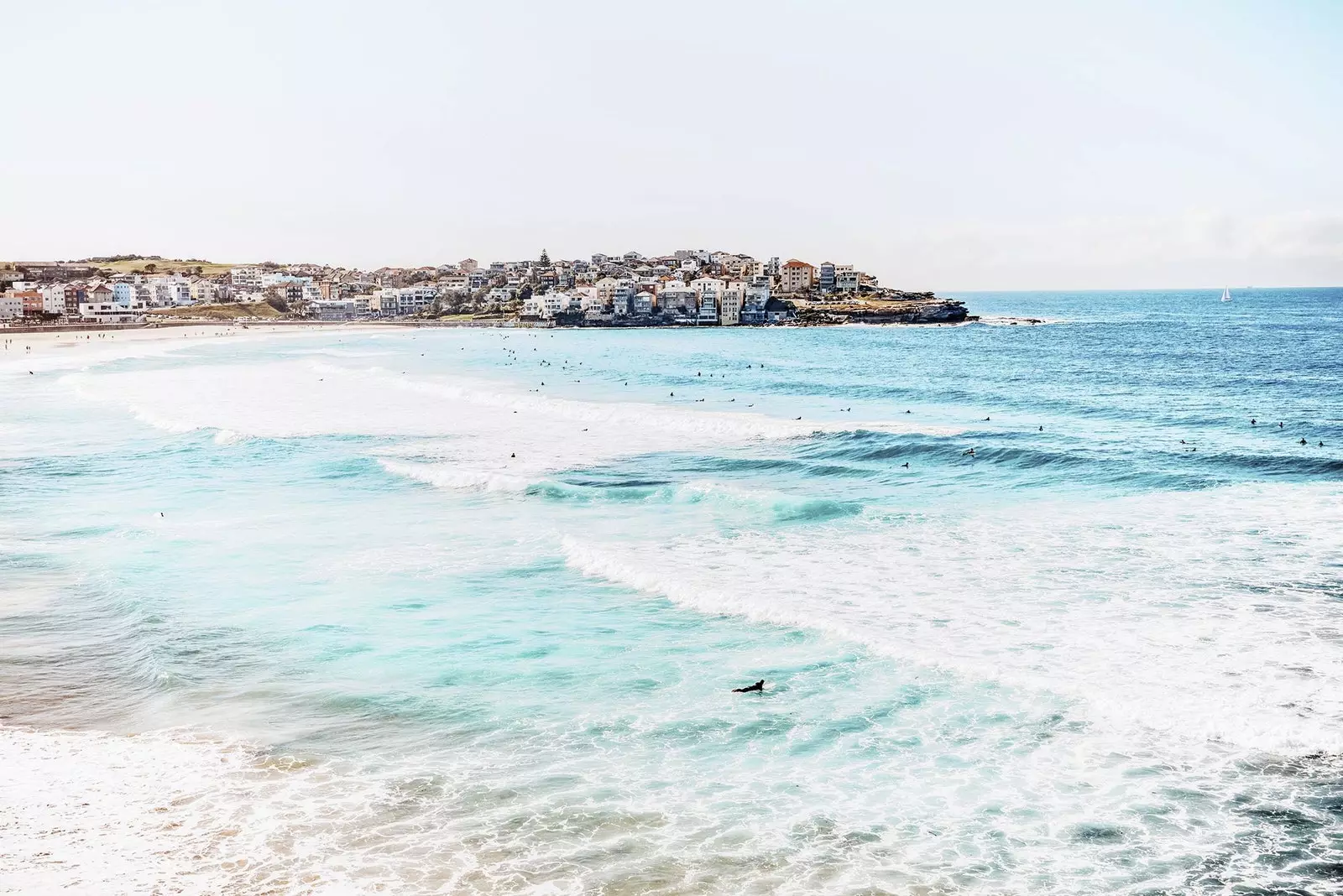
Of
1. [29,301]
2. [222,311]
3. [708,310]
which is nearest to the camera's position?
[29,301]

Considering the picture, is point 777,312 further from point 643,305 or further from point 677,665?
point 677,665

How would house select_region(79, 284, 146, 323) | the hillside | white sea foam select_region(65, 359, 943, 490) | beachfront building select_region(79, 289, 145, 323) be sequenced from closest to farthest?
white sea foam select_region(65, 359, 943, 490) → beachfront building select_region(79, 289, 145, 323) → house select_region(79, 284, 146, 323) → the hillside

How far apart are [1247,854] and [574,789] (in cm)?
671

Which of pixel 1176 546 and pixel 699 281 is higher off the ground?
pixel 699 281

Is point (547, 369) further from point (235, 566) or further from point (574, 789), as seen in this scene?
point (574, 789)

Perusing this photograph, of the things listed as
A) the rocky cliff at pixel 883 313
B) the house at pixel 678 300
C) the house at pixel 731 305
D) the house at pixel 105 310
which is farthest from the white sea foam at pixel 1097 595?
the house at pixel 105 310

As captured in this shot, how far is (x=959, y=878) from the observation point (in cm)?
950

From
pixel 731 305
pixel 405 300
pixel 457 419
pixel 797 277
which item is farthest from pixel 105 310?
pixel 457 419

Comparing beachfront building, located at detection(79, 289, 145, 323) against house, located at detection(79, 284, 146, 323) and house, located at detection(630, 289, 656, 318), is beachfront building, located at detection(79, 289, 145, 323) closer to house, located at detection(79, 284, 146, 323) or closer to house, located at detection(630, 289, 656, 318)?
house, located at detection(79, 284, 146, 323)

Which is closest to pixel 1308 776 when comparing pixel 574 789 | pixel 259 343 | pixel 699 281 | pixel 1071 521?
pixel 574 789

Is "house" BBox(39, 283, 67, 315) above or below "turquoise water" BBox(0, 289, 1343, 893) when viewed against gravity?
above

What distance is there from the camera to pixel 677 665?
15070 millimetres

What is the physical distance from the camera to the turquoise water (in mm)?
9992

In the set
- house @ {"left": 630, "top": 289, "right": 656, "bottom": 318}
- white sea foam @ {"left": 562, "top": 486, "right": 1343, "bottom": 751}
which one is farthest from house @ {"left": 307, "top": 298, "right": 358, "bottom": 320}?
white sea foam @ {"left": 562, "top": 486, "right": 1343, "bottom": 751}
